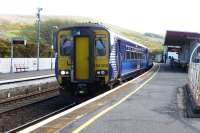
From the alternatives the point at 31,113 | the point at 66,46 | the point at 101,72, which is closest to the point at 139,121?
the point at 31,113

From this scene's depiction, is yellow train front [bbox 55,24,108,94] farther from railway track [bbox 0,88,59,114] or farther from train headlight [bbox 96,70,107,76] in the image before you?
railway track [bbox 0,88,59,114]

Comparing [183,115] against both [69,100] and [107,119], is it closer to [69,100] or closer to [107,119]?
[107,119]

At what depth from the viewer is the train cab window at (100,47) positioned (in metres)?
21.0

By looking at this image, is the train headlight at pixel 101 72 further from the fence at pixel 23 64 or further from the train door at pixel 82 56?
the fence at pixel 23 64

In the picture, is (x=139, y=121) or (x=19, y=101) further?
(x=19, y=101)

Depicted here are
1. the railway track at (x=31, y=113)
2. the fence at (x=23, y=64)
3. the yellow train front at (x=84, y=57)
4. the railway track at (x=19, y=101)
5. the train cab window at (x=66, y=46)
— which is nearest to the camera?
the railway track at (x=31, y=113)

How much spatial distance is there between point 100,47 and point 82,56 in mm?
815

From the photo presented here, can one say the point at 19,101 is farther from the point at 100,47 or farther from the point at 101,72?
the point at 100,47

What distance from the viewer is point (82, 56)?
20969 millimetres

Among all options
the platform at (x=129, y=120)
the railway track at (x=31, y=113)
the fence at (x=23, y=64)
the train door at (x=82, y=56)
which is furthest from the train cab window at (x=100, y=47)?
the fence at (x=23, y=64)

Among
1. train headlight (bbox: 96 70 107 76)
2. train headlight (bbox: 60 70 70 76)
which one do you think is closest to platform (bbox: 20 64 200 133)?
train headlight (bbox: 96 70 107 76)

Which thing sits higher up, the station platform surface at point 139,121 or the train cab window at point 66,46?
the train cab window at point 66,46

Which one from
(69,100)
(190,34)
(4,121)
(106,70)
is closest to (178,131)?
(4,121)

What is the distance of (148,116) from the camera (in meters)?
13.1
